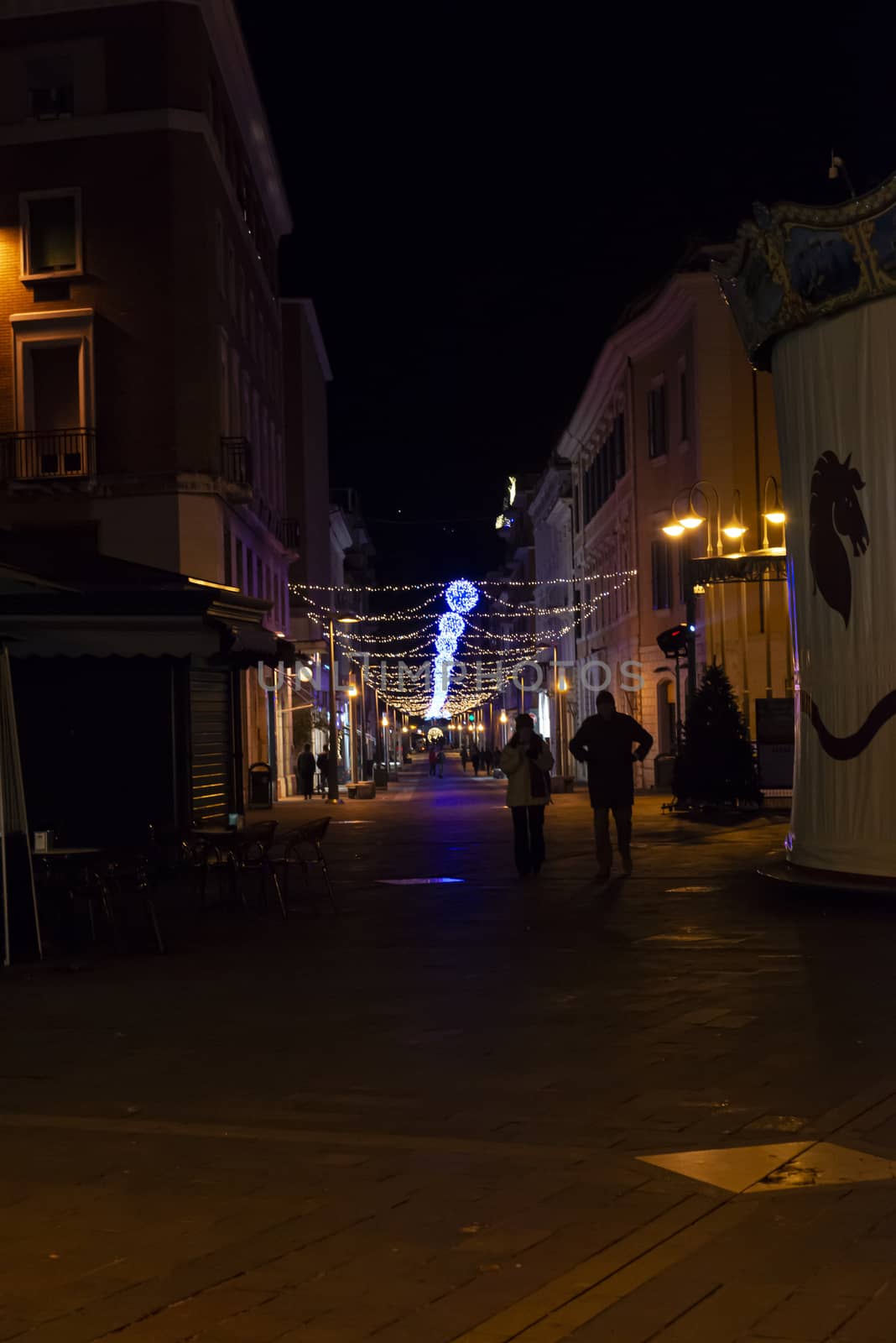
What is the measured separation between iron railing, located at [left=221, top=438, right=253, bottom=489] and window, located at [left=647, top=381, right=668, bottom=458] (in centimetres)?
1135

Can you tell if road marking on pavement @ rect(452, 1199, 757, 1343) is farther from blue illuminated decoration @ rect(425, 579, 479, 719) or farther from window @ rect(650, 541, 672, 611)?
blue illuminated decoration @ rect(425, 579, 479, 719)

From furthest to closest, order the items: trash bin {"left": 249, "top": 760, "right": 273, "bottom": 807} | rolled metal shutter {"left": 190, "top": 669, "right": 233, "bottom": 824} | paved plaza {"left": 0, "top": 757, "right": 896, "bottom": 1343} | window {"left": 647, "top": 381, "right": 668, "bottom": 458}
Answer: window {"left": 647, "top": 381, "right": 668, "bottom": 458} → trash bin {"left": 249, "top": 760, "right": 273, "bottom": 807} → rolled metal shutter {"left": 190, "top": 669, "right": 233, "bottom": 824} → paved plaza {"left": 0, "top": 757, "right": 896, "bottom": 1343}

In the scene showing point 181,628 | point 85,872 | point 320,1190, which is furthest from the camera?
point 181,628

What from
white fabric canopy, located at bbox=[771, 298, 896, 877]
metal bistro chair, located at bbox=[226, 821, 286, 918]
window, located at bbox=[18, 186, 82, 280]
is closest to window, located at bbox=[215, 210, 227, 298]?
window, located at bbox=[18, 186, 82, 280]

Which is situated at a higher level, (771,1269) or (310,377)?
(310,377)

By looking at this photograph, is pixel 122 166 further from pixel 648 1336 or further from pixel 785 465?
pixel 648 1336

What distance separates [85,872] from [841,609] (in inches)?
271

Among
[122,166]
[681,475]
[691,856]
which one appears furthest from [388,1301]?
[681,475]

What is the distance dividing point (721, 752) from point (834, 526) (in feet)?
44.6

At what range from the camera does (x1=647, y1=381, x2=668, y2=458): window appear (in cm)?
4409

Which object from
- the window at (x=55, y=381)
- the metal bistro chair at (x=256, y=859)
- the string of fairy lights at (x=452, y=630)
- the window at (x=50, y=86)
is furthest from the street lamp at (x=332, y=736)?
the metal bistro chair at (x=256, y=859)

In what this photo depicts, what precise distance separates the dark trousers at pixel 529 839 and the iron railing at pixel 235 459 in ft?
63.3

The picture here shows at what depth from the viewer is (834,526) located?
15586mm

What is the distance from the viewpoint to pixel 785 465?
54.6 ft
